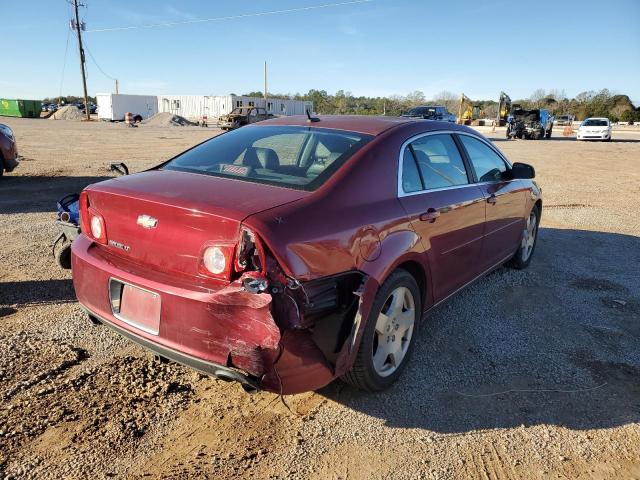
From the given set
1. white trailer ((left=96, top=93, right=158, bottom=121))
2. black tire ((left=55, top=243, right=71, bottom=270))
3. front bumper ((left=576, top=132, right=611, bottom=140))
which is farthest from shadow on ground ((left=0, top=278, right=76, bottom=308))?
white trailer ((left=96, top=93, right=158, bottom=121))

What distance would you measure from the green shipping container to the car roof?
70.6 meters

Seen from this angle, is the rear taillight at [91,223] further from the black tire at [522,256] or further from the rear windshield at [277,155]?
the black tire at [522,256]

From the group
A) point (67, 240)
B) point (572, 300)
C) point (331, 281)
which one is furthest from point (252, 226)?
point (572, 300)

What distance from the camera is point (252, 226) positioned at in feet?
7.55

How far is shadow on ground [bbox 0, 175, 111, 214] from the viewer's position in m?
7.95

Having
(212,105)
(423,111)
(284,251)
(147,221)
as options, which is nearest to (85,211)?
(147,221)

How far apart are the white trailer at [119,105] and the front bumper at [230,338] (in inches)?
2397

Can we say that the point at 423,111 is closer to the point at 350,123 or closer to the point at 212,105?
the point at 350,123

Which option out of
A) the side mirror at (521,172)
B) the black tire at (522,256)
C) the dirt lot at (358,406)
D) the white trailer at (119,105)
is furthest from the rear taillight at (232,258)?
the white trailer at (119,105)

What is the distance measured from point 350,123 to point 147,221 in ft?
5.51

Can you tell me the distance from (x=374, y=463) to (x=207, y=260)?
1325mm

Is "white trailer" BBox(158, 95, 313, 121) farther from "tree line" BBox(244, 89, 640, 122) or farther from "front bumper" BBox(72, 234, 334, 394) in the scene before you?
"front bumper" BBox(72, 234, 334, 394)

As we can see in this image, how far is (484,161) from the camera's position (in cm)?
455

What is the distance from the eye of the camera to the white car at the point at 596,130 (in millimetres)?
31750
